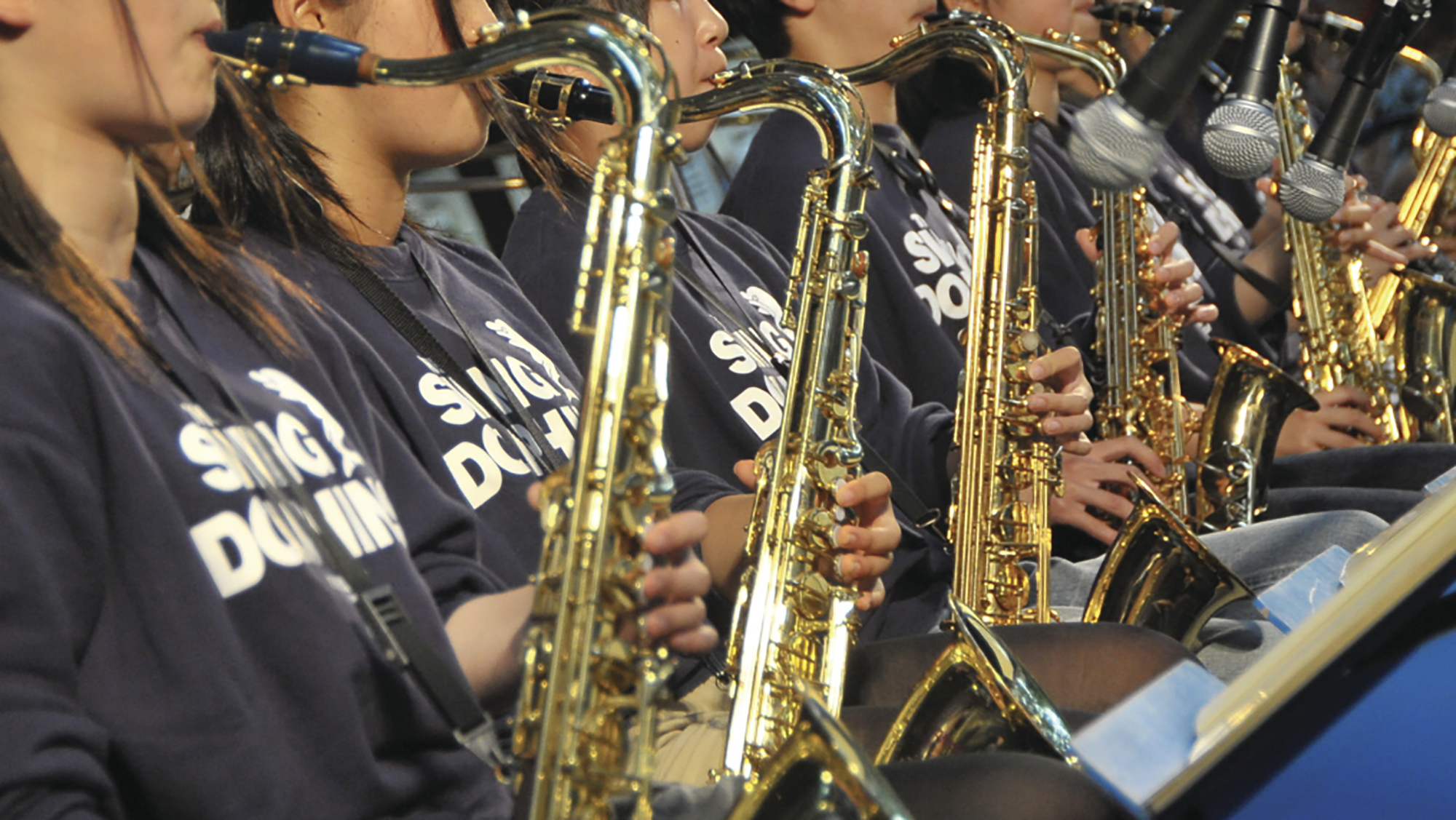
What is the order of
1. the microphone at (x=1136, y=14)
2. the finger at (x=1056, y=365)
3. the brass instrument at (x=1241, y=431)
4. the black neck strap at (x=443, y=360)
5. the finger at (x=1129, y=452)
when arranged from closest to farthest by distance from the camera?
the black neck strap at (x=443, y=360)
the finger at (x=1056, y=365)
the finger at (x=1129, y=452)
the brass instrument at (x=1241, y=431)
the microphone at (x=1136, y=14)

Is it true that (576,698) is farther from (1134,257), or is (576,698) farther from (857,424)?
(1134,257)

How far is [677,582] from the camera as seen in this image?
128 cm

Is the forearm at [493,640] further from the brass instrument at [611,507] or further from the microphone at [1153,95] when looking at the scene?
the microphone at [1153,95]

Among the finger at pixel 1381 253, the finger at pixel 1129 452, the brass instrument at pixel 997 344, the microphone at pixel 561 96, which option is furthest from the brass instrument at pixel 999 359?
the finger at pixel 1381 253

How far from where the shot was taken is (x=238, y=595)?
124 centimetres

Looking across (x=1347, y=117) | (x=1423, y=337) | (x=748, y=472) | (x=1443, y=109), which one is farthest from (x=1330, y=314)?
(x=748, y=472)

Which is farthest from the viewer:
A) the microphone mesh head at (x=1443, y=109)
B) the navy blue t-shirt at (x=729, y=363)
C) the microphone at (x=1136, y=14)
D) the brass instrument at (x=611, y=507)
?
the microphone at (x=1136, y=14)

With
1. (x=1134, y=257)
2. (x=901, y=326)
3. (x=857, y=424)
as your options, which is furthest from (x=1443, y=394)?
(x=857, y=424)

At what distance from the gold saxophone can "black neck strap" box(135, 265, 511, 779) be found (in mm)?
317

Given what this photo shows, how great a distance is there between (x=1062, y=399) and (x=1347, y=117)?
80 centimetres

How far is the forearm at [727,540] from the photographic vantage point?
1.91 m

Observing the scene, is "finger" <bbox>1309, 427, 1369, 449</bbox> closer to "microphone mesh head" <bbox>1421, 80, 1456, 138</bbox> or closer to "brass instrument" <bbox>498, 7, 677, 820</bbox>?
"microphone mesh head" <bbox>1421, 80, 1456, 138</bbox>

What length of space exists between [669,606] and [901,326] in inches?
68.3

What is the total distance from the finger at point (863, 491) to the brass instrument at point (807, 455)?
0.05m
